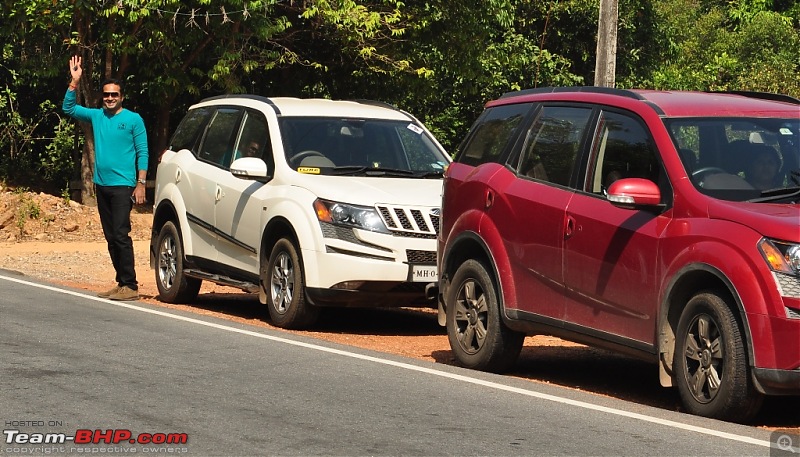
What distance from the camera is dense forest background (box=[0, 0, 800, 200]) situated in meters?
24.8

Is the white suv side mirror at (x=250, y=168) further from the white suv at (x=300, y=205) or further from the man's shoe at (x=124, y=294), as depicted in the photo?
the man's shoe at (x=124, y=294)

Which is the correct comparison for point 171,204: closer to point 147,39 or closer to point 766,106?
point 766,106

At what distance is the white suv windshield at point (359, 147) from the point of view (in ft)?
41.5

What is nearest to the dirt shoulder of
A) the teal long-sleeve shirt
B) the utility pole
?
the teal long-sleeve shirt

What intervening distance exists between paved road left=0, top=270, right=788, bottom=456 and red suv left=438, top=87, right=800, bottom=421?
352 mm

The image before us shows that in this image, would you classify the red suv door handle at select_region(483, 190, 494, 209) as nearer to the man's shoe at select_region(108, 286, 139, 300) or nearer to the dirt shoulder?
the dirt shoulder

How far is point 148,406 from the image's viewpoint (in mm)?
7543

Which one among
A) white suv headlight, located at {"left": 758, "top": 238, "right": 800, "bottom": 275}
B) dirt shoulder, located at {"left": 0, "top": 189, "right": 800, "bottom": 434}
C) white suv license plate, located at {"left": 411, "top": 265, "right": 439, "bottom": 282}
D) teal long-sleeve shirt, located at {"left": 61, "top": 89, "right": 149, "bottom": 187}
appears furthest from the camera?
teal long-sleeve shirt, located at {"left": 61, "top": 89, "right": 149, "bottom": 187}

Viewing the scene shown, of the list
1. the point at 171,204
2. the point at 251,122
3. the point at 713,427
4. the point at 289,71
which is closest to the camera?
the point at 713,427

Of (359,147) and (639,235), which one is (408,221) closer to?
(359,147)

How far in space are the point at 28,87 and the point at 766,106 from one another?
76.4ft

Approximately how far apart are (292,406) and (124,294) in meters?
6.70

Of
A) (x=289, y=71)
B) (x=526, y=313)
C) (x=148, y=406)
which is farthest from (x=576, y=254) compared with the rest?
(x=289, y=71)

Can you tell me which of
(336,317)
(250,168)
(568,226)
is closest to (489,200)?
(568,226)
